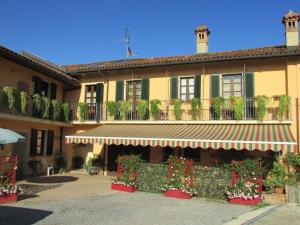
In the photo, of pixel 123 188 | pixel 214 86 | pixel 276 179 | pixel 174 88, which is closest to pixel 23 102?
pixel 123 188

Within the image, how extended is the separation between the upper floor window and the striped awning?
3.56 m

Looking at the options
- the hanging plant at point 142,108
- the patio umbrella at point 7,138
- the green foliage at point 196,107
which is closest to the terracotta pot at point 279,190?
the green foliage at point 196,107

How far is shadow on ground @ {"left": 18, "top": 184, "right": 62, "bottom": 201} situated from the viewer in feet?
44.9

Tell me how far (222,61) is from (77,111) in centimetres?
1045

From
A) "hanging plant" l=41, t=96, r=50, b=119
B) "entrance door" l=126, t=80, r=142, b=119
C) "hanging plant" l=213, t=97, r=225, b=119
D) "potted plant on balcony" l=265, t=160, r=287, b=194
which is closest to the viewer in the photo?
"potted plant on balcony" l=265, t=160, r=287, b=194

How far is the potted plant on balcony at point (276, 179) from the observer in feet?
49.1

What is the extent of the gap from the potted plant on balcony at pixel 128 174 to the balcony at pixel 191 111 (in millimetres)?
5220

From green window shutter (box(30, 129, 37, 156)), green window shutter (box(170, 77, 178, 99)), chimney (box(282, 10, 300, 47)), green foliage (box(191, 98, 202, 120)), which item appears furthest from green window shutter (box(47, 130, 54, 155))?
chimney (box(282, 10, 300, 47))

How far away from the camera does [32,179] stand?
19094 mm

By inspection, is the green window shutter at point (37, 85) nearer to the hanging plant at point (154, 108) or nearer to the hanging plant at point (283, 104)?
the hanging plant at point (154, 108)

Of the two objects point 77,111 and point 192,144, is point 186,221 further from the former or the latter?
point 77,111

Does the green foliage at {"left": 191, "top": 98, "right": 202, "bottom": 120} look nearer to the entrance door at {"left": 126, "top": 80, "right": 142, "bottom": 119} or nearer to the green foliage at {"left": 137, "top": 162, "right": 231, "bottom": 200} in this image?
the entrance door at {"left": 126, "top": 80, "right": 142, "bottom": 119}

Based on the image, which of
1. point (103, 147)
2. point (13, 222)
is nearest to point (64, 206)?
point (13, 222)

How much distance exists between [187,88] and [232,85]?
280 cm
